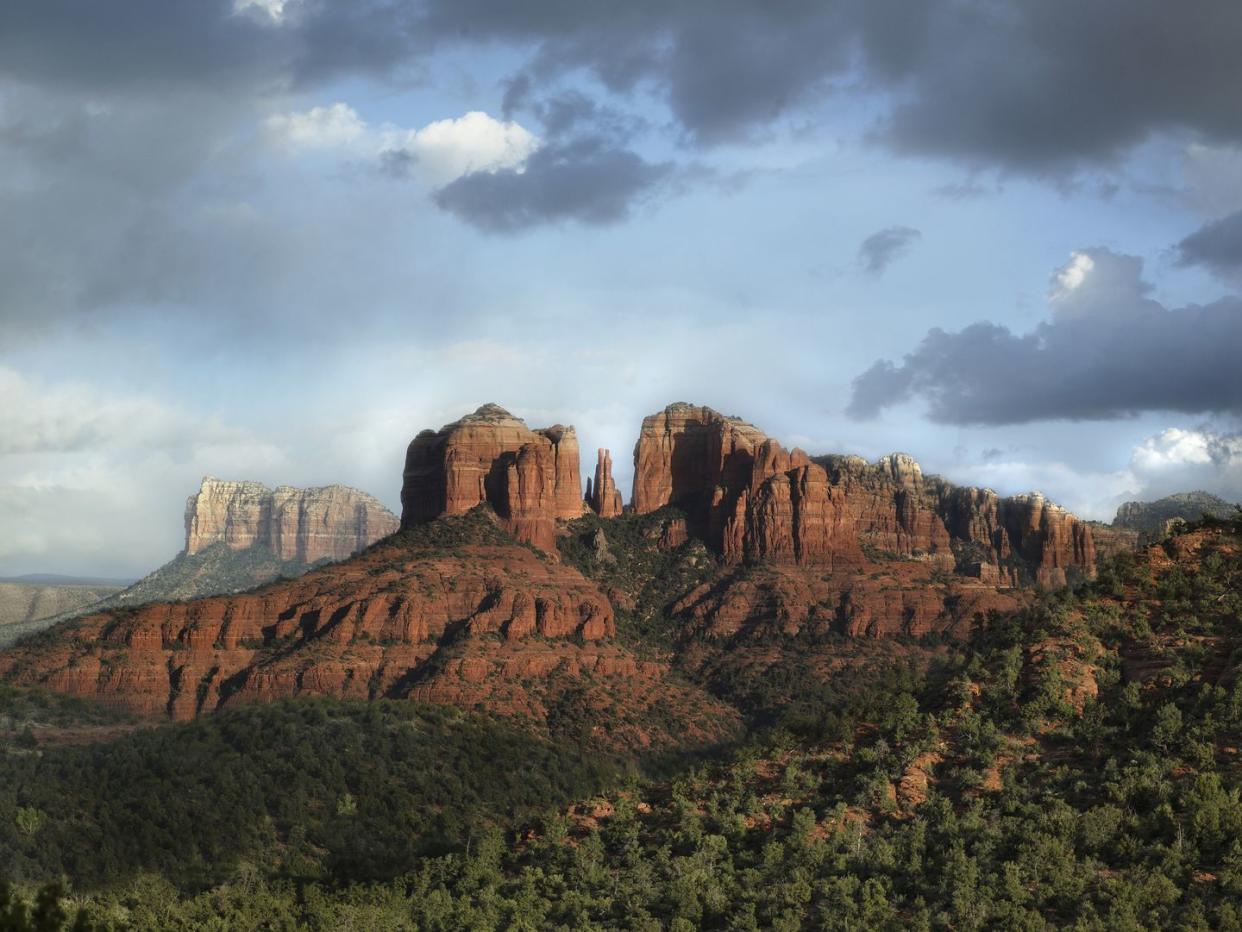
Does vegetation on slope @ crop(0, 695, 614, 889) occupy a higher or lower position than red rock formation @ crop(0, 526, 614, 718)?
lower

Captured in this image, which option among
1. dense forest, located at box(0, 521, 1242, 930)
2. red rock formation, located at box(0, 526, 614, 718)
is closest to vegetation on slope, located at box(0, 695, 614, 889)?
red rock formation, located at box(0, 526, 614, 718)

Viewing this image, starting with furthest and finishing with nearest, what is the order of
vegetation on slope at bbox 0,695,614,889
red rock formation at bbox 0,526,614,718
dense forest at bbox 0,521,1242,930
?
red rock formation at bbox 0,526,614,718, vegetation on slope at bbox 0,695,614,889, dense forest at bbox 0,521,1242,930

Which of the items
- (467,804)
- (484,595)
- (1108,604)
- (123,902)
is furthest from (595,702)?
(1108,604)

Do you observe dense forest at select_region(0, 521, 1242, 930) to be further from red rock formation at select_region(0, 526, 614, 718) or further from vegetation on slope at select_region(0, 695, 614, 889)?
red rock formation at select_region(0, 526, 614, 718)

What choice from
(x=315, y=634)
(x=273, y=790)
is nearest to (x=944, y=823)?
(x=273, y=790)

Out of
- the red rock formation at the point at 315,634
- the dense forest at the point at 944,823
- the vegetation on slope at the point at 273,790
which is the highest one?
the red rock formation at the point at 315,634

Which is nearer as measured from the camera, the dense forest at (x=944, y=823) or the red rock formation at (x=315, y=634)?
the dense forest at (x=944, y=823)

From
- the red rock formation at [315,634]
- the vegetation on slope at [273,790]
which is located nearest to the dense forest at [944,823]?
the vegetation on slope at [273,790]

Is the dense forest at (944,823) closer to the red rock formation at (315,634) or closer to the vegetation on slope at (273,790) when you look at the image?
the vegetation on slope at (273,790)

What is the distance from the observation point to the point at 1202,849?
49906 mm

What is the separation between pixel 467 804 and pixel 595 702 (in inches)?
1581

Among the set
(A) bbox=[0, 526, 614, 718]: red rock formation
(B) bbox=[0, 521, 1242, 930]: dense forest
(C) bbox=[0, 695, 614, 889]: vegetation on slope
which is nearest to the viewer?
(B) bbox=[0, 521, 1242, 930]: dense forest

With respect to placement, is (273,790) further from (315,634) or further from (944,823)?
(944,823)

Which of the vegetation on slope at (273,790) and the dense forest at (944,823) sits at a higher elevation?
the dense forest at (944,823)
